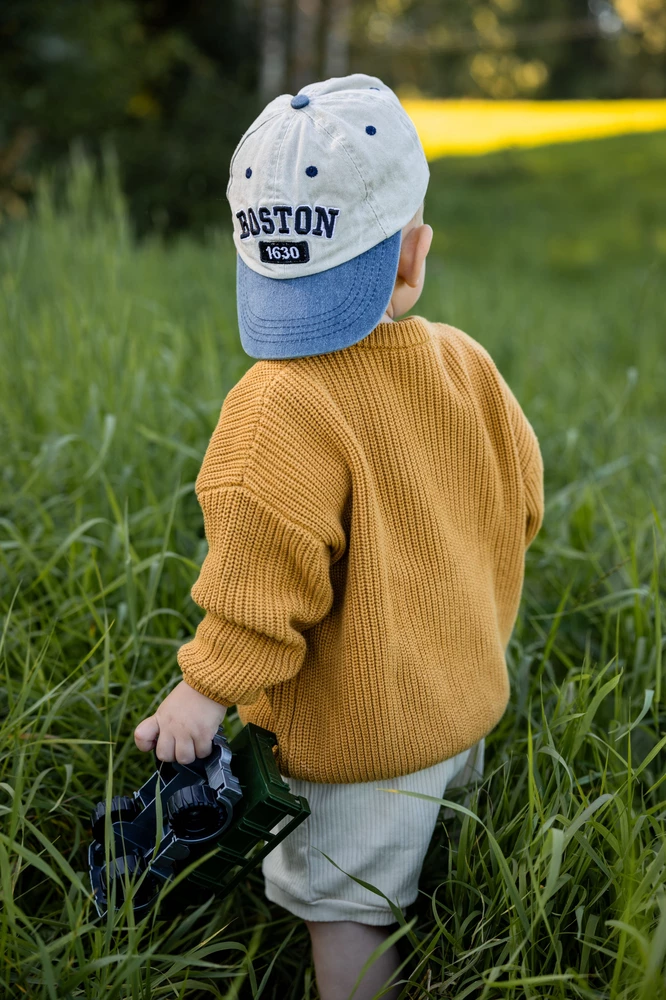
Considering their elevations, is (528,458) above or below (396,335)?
below

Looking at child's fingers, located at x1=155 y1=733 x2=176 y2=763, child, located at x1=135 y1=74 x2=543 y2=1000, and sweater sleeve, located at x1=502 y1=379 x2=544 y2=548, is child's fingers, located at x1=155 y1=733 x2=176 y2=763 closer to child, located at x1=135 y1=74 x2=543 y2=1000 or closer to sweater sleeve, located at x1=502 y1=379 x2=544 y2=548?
child, located at x1=135 y1=74 x2=543 y2=1000

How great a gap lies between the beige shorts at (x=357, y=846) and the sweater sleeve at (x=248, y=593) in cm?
27

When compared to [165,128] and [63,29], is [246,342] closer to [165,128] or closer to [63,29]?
[63,29]

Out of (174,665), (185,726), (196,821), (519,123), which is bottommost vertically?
(519,123)

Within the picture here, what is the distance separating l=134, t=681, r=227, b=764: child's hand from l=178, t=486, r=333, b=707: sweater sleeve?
0.09 ft

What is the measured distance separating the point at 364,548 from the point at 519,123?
67.5ft

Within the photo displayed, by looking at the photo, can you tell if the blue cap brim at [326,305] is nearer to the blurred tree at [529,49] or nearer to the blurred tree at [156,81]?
the blurred tree at [156,81]

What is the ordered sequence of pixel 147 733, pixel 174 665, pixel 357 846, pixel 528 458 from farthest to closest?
1. pixel 174 665
2. pixel 528 458
3. pixel 357 846
4. pixel 147 733

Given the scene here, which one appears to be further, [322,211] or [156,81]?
[156,81]

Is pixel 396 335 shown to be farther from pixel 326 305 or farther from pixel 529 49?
pixel 529 49

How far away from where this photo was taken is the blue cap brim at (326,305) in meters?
1.15

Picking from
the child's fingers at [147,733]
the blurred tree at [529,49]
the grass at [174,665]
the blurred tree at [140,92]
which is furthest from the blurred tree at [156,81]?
the blurred tree at [529,49]

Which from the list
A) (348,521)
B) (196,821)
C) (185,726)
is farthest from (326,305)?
(196,821)

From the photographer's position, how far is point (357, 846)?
4.37 feet
